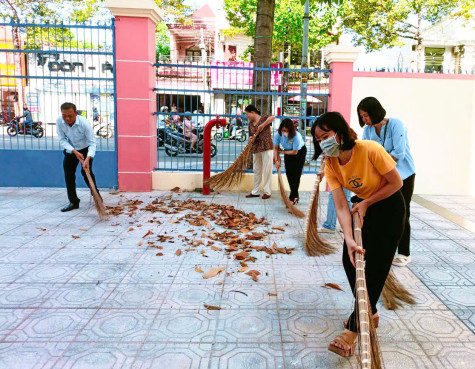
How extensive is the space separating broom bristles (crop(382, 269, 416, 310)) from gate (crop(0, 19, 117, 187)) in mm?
5138

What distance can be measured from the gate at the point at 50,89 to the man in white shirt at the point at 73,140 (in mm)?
1298

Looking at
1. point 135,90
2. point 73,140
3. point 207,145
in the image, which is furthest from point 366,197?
point 135,90

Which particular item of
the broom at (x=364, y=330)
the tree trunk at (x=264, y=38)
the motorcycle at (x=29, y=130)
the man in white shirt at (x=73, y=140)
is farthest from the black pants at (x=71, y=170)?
the broom at (x=364, y=330)

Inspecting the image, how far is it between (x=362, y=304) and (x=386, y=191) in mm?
646

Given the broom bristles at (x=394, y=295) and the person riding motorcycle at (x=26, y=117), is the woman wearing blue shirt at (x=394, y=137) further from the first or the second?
the person riding motorcycle at (x=26, y=117)

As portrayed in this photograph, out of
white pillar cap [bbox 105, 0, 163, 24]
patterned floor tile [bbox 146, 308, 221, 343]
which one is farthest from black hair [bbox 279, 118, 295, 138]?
patterned floor tile [bbox 146, 308, 221, 343]

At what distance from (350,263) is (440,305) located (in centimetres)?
110

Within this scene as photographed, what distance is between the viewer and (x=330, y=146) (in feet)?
7.18

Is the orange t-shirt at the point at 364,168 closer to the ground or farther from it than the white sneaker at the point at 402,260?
farther from it

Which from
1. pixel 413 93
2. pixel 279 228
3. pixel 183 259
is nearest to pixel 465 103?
pixel 413 93

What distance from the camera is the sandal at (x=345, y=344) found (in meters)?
2.40

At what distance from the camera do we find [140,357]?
94.0 inches

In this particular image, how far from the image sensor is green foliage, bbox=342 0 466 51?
60.6 feet

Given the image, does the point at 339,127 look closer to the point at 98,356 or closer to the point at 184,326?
the point at 184,326
